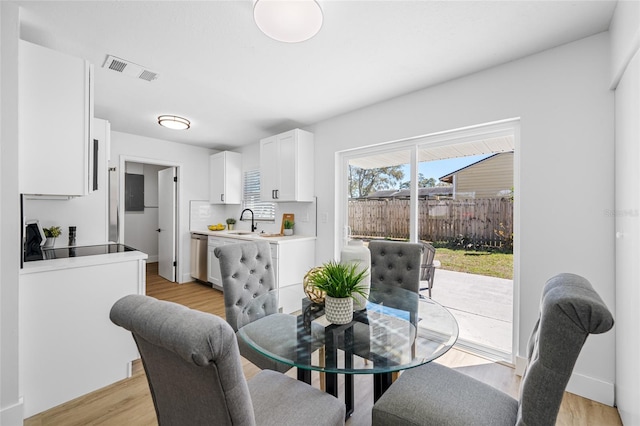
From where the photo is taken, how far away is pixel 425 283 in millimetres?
2879

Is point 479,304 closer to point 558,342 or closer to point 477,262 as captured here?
point 477,262

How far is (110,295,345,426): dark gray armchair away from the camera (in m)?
0.66

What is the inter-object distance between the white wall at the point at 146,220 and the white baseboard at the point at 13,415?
5.02 metres

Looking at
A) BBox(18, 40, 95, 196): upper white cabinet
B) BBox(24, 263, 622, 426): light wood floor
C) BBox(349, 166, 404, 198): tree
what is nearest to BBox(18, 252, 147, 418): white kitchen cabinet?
BBox(24, 263, 622, 426): light wood floor

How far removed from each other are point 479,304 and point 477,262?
1.32 feet

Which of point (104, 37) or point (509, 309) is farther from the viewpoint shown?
point (509, 309)

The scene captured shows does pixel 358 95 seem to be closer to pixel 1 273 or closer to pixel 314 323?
pixel 314 323

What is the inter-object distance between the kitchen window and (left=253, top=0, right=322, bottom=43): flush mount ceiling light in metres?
3.21

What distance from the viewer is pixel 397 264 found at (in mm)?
2197

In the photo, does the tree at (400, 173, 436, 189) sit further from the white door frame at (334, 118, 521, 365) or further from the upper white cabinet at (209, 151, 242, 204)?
the upper white cabinet at (209, 151, 242, 204)

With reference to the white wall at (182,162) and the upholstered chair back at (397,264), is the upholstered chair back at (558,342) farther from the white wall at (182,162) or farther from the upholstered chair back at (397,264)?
the white wall at (182,162)

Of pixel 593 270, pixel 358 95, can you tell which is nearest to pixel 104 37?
pixel 358 95

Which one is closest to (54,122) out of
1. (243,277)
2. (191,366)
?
(243,277)

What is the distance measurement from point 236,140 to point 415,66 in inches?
127
